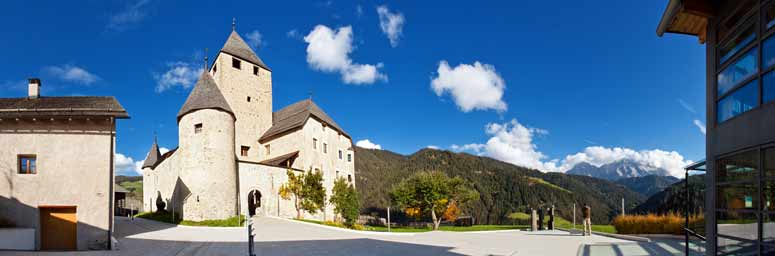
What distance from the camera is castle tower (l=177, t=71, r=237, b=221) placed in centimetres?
2642

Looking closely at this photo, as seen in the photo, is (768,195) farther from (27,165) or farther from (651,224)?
(27,165)

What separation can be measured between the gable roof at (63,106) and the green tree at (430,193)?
26.1 meters

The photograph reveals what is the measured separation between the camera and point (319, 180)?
107 feet

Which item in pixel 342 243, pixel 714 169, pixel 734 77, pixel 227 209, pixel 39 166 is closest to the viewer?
pixel 734 77

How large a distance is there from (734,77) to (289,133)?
3326cm

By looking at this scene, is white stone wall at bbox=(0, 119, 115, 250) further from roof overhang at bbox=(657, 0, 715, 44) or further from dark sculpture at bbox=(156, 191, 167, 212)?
dark sculpture at bbox=(156, 191, 167, 212)

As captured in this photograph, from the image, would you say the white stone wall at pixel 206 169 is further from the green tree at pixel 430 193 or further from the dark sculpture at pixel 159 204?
the green tree at pixel 430 193

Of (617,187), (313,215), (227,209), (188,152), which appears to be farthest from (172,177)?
(617,187)

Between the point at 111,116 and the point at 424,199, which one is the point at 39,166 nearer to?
the point at 111,116

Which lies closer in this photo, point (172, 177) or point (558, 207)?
point (172, 177)

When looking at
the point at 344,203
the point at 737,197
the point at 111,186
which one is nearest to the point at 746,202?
the point at 737,197

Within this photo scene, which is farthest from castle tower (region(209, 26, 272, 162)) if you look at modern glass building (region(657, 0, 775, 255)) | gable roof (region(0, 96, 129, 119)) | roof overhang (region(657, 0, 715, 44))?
modern glass building (region(657, 0, 775, 255))

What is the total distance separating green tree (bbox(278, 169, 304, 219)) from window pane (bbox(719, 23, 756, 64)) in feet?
93.1

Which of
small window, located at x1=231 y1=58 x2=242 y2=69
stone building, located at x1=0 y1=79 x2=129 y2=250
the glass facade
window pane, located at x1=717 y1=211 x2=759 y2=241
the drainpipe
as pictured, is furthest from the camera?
small window, located at x1=231 y1=58 x2=242 y2=69
